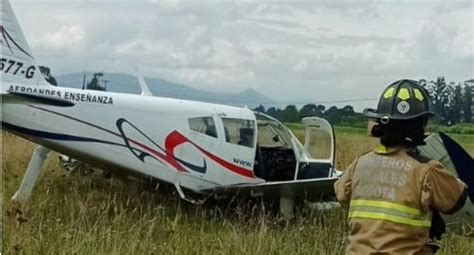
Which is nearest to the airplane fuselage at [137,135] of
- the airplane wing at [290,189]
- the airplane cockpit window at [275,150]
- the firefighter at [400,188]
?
the airplane wing at [290,189]

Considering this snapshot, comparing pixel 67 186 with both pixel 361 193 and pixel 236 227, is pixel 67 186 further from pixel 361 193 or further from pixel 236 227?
pixel 361 193

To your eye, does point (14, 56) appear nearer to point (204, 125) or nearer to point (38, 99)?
point (38, 99)

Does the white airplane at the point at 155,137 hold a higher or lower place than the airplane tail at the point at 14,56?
lower

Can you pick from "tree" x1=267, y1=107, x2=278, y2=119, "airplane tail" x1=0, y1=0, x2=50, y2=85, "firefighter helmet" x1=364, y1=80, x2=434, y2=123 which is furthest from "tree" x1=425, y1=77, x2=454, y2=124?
"airplane tail" x1=0, y1=0, x2=50, y2=85

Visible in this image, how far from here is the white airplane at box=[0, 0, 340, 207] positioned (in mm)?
8320

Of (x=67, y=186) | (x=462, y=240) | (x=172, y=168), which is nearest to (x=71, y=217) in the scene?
(x=172, y=168)

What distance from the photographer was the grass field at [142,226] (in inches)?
231

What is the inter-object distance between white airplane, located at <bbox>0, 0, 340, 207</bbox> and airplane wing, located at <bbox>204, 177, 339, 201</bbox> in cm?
1

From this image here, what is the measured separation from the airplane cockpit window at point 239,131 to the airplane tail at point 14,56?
2220 millimetres

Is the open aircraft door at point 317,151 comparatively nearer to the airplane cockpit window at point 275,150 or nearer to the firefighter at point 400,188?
the airplane cockpit window at point 275,150

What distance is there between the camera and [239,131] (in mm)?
9180

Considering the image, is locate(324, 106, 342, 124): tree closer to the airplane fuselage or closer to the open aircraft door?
the open aircraft door

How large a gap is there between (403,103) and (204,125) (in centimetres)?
606

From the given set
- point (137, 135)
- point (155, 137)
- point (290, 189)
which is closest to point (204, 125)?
point (155, 137)
